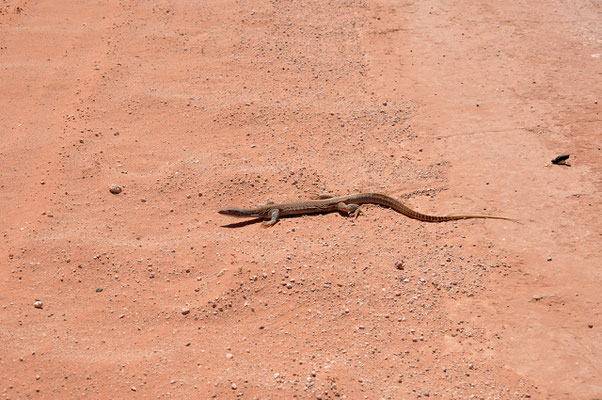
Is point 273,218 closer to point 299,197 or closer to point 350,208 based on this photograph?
point 299,197

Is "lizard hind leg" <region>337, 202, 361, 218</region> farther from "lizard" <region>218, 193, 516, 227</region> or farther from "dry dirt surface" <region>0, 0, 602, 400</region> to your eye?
"dry dirt surface" <region>0, 0, 602, 400</region>

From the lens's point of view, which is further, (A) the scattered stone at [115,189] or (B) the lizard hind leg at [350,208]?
(A) the scattered stone at [115,189]

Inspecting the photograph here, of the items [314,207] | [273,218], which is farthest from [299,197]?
[273,218]

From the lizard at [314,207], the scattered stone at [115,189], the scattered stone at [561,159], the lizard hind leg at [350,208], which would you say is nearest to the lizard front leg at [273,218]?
the lizard at [314,207]

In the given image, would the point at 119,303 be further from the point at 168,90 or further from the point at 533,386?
the point at 168,90

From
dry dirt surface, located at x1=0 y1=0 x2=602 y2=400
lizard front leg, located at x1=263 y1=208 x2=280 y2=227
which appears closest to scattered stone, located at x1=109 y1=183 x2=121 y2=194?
dry dirt surface, located at x1=0 y1=0 x2=602 y2=400

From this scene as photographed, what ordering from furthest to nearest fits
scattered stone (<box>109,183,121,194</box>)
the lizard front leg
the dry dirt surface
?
scattered stone (<box>109,183,121,194</box>) → the lizard front leg → the dry dirt surface

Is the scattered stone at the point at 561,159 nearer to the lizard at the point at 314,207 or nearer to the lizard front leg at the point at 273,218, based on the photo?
the lizard at the point at 314,207

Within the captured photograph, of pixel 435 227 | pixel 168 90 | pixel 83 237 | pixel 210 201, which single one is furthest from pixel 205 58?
pixel 435 227
